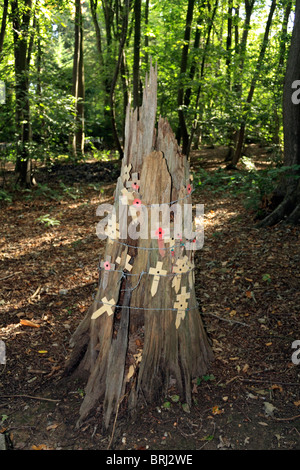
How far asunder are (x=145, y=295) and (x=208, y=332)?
130 centimetres

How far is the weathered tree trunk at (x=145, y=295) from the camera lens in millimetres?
2975

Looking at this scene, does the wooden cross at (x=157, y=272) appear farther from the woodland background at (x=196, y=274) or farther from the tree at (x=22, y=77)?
the tree at (x=22, y=77)

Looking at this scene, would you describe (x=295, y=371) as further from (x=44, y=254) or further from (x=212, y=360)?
(x=44, y=254)

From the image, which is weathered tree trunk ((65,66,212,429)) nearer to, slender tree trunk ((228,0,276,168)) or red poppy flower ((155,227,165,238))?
red poppy flower ((155,227,165,238))

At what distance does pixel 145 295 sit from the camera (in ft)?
10.3

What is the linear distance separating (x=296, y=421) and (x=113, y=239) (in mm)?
2035

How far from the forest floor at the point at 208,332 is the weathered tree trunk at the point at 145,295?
0.18m

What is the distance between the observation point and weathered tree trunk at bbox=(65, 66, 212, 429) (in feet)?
9.76

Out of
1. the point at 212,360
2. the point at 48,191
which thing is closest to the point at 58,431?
the point at 212,360

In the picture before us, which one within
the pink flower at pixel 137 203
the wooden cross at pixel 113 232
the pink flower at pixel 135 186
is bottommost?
the wooden cross at pixel 113 232

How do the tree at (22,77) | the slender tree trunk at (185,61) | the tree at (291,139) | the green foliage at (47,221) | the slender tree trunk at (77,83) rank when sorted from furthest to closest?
the slender tree trunk at (77,83), the slender tree trunk at (185,61), the tree at (22,77), the green foliage at (47,221), the tree at (291,139)

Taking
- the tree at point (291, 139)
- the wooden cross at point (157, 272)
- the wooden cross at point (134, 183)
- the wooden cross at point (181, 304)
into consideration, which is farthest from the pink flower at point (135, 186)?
the tree at point (291, 139)

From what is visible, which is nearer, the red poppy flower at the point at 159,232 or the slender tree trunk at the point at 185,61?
the red poppy flower at the point at 159,232

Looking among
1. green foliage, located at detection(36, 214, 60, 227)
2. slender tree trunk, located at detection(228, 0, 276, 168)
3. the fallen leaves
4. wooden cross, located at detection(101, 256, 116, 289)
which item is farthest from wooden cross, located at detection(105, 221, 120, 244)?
slender tree trunk, located at detection(228, 0, 276, 168)
